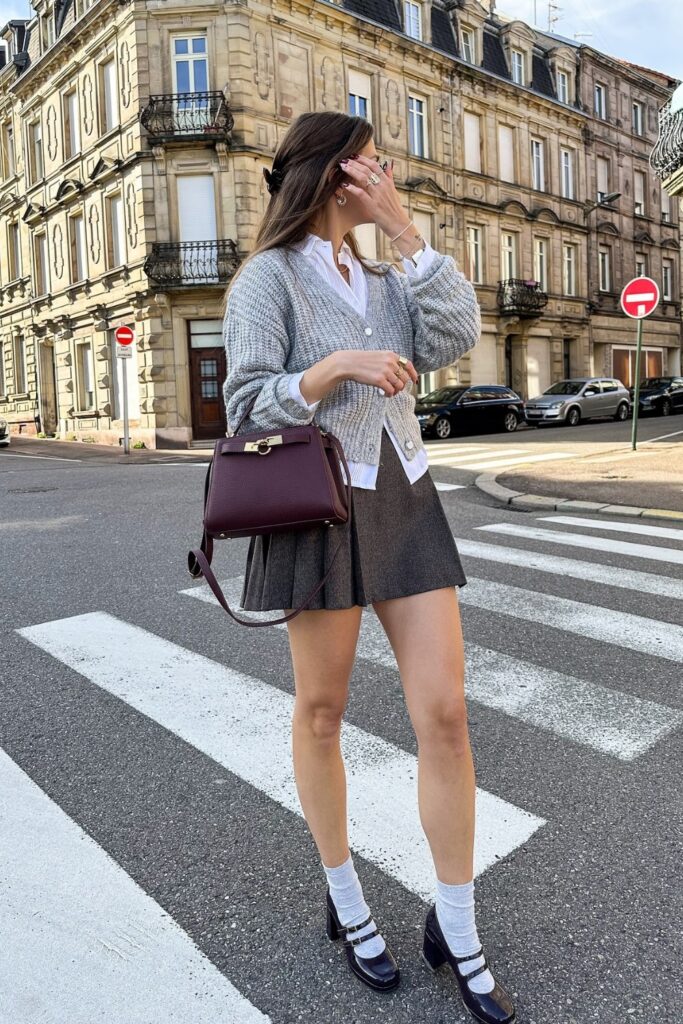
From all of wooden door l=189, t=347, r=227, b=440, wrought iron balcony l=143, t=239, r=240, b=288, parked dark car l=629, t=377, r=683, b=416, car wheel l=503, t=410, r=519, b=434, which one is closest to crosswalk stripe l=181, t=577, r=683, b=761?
wooden door l=189, t=347, r=227, b=440

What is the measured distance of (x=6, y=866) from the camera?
8.51ft

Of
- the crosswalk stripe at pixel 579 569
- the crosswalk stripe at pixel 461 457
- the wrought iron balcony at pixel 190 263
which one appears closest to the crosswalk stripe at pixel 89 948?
the crosswalk stripe at pixel 579 569

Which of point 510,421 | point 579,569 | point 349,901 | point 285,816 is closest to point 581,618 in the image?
point 579,569

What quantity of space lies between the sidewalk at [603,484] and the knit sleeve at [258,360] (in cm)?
762

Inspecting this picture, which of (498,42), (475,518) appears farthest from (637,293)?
(498,42)

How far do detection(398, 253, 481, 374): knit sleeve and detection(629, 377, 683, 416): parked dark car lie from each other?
30844 mm

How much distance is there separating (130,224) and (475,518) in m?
19.1

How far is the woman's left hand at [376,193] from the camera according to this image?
200cm

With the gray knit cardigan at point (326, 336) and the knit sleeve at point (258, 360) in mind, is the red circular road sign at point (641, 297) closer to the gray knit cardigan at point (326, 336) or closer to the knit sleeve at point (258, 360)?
the gray knit cardigan at point (326, 336)

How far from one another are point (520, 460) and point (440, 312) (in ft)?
43.1

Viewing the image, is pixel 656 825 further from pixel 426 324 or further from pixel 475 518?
pixel 475 518

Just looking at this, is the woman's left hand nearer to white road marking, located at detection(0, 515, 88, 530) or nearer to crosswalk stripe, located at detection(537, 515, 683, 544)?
crosswalk stripe, located at detection(537, 515, 683, 544)

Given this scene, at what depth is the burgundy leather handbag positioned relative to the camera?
192cm

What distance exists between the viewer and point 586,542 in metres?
7.65
